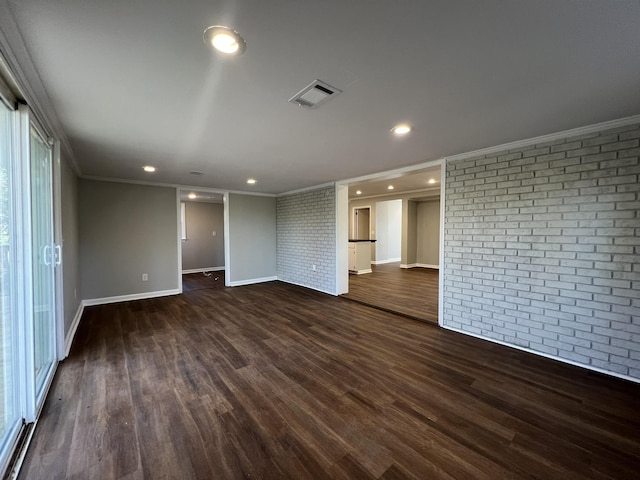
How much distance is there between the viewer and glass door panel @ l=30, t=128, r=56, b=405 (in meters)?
2.07

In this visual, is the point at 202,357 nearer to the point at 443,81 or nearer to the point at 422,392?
the point at 422,392

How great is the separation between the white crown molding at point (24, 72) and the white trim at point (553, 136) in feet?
12.5

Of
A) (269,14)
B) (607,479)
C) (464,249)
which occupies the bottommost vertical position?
(607,479)

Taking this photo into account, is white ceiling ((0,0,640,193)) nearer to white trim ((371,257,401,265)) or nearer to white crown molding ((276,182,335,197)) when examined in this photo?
white crown molding ((276,182,335,197))

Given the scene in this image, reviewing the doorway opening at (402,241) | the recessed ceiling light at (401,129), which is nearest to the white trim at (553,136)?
the doorway opening at (402,241)

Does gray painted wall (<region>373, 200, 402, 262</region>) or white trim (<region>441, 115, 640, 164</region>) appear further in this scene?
gray painted wall (<region>373, 200, 402, 262</region>)

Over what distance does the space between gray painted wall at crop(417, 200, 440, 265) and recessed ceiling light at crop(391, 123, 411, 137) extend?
6.88 meters

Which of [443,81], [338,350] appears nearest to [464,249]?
[338,350]

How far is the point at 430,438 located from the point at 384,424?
29 cm

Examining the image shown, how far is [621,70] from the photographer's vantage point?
157cm

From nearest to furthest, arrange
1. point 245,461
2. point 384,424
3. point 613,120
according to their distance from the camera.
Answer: point 245,461 → point 384,424 → point 613,120

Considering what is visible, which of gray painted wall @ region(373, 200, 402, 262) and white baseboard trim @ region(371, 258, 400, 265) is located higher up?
gray painted wall @ region(373, 200, 402, 262)

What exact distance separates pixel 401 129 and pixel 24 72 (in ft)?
8.92

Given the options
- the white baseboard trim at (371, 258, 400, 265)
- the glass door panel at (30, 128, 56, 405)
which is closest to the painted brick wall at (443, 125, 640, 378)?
the glass door panel at (30, 128, 56, 405)
